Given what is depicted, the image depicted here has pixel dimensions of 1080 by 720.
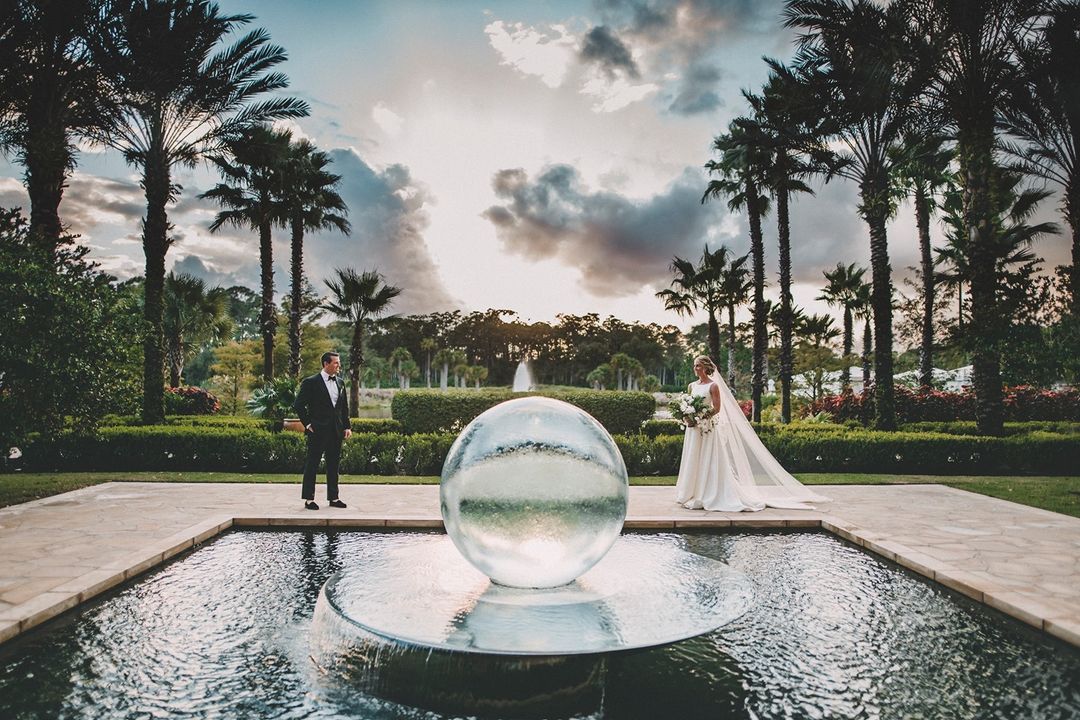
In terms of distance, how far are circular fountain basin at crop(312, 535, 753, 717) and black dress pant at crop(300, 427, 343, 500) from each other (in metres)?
4.10

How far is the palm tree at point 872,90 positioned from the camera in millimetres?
15516

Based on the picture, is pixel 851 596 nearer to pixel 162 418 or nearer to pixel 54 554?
pixel 54 554

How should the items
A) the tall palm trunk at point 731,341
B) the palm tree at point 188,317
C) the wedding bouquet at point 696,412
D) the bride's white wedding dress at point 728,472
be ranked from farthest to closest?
1. the palm tree at point 188,317
2. the tall palm trunk at point 731,341
3. the wedding bouquet at point 696,412
4. the bride's white wedding dress at point 728,472

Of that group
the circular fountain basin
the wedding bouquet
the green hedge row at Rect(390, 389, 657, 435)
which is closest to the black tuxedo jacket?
the circular fountain basin

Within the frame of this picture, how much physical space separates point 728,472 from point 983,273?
8680 millimetres

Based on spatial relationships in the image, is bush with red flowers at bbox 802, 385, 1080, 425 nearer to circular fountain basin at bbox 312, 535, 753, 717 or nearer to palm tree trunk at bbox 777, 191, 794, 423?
palm tree trunk at bbox 777, 191, 794, 423

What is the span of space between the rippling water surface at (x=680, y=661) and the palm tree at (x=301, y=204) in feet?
66.4

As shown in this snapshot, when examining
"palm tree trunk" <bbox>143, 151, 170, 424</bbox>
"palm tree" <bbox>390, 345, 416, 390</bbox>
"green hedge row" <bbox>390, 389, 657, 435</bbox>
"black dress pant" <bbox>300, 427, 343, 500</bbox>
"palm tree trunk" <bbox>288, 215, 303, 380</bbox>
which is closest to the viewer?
"black dress pant" <bbox>300, 427, 343, 500</bbox>

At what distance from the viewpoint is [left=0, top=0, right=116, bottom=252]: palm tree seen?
42.8ft

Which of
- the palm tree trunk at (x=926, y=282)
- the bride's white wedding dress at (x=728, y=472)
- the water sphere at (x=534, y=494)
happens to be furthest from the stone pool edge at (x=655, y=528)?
the palm tree trunk at (x=926, y=282)

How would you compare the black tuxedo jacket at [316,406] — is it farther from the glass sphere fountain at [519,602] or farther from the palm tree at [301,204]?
the palm tree at [301,204]

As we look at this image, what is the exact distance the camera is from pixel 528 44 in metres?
13.3

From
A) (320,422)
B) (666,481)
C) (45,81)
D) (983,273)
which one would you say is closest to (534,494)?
(320,422)

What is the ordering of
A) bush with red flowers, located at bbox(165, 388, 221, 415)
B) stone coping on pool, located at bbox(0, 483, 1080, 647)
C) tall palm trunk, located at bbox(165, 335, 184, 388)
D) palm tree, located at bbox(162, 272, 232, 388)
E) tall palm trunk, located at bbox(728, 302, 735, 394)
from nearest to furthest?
stone coping on pool, located at bbox(0, 483, 1080, 647), bush with red flowers, located at bbox(165, 388, 221, 415), tall palm trunk, located at bbox(728, 302, 735, 394), tall palm trunk, located at bbox(165, 335, 184, 388), palm tree, located at bbox(162, 272, 232, 388)
